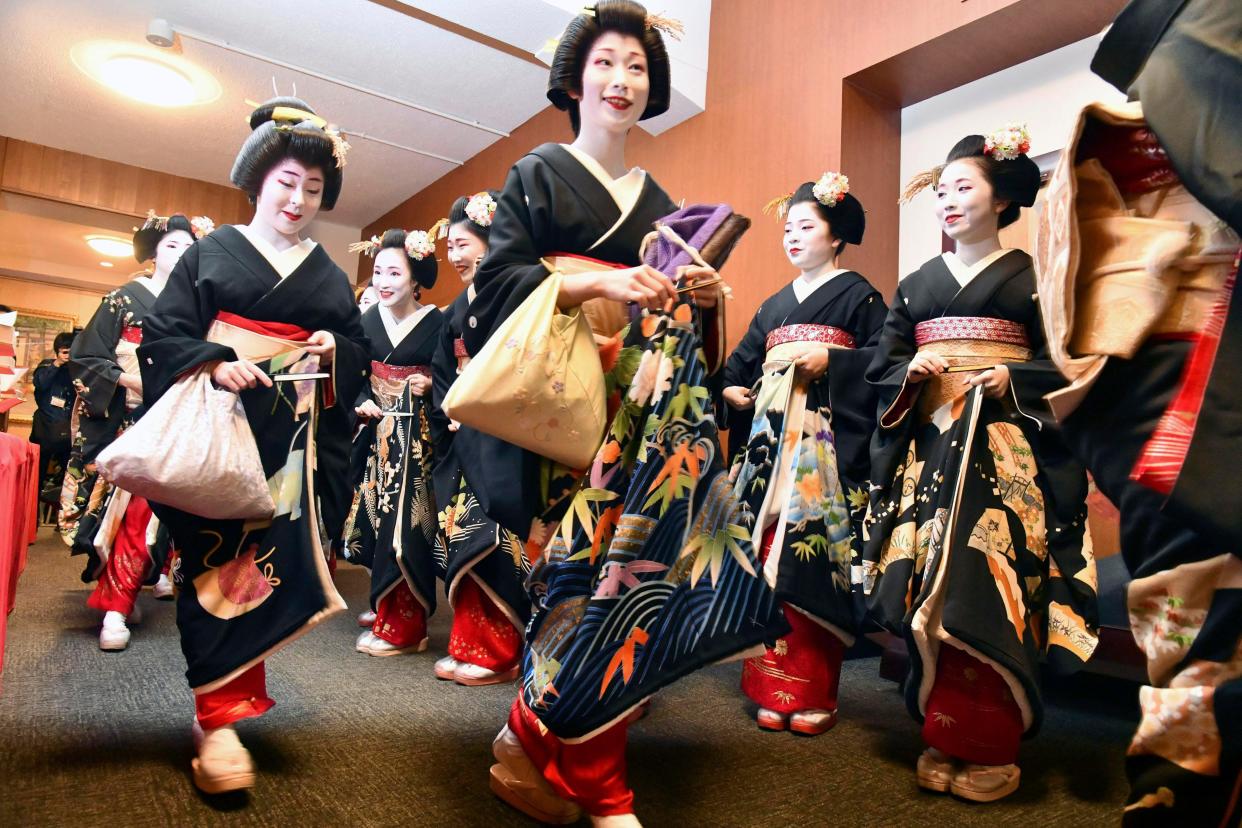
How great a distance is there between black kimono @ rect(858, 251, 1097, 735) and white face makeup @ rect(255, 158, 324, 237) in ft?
5.59

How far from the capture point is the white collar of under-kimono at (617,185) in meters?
1.72

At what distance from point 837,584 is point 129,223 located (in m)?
8.90

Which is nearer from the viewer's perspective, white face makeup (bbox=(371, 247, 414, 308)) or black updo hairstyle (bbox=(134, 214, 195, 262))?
white face makeup (bbox=(371, 247, 414, 308))

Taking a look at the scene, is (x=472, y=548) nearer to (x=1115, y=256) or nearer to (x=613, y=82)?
(x=613, y=82)

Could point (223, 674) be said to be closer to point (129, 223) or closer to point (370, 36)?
point (370, 36)

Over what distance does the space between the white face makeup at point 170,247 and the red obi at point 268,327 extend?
2186mm

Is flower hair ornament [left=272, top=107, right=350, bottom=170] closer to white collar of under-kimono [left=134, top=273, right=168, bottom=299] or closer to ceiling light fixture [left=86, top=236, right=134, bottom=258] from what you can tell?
white collar of under-kimono [left=134, top=273, right=168, bottom=299]

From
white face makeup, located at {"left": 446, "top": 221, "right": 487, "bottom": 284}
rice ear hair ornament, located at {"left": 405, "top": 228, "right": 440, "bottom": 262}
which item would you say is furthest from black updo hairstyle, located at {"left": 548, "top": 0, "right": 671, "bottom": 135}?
rice ear hair ornament, located at {"left": 405, "top": 228, "right": 440, "bottom": 262}

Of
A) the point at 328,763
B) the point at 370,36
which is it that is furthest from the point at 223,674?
the point at 370,36

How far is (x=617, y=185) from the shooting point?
1.76m

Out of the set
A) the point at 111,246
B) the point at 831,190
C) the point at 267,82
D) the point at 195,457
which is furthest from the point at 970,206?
the point at 111,246

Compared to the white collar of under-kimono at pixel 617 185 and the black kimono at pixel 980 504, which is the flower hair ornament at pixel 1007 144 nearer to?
the black kimono at pixel 980 504

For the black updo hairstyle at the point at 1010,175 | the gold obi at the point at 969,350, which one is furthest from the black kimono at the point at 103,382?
the black updo hairstyle at the point at 1010,175

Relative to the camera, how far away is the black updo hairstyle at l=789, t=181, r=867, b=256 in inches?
117
